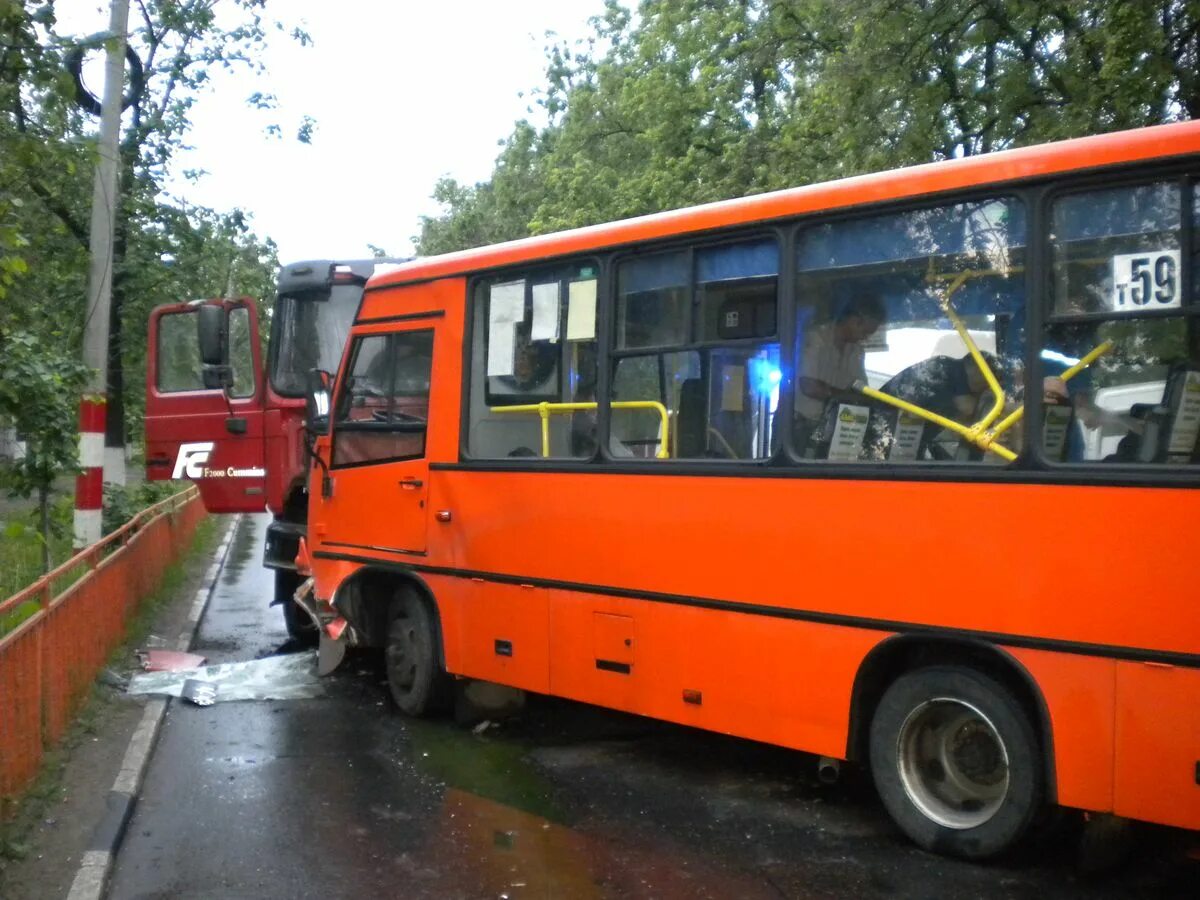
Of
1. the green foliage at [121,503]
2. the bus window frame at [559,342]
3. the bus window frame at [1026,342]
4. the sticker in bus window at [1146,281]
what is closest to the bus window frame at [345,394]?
the bus window frame at [559,342]

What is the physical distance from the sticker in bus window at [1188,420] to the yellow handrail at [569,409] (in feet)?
8.26

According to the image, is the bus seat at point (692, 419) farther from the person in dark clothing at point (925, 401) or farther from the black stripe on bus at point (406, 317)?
the black stripe on bus at point (406, 317)

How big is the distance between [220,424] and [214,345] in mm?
1105

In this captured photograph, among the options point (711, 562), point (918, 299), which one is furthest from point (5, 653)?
point (918, 299)

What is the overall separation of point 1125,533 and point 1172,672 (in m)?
0.50

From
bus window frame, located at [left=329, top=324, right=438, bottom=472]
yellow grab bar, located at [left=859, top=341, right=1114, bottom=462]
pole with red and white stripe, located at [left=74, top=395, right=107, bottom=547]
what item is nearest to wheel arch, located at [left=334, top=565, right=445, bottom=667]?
bus window frame, located at [left=329, top=324, right=438, bottom=472]

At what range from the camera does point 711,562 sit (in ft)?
20.5

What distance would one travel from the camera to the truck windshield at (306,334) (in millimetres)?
11602

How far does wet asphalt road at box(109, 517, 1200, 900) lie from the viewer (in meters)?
5.32

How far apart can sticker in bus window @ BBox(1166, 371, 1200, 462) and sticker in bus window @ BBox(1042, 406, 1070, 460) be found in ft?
1.41

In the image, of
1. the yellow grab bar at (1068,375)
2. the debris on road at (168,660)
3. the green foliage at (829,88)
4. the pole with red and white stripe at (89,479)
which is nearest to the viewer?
the yellow grab bar at (1068,375)

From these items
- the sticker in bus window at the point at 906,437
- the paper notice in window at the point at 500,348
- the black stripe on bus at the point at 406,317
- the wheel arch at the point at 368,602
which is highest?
the black stripe on bus at the point at 406,317

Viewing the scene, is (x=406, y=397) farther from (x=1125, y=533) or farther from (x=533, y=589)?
(x=1125, y=533)

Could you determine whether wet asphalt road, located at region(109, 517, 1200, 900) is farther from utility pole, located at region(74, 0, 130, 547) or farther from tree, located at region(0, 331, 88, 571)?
utility pole, located at region(74, 0, 130, 547)
